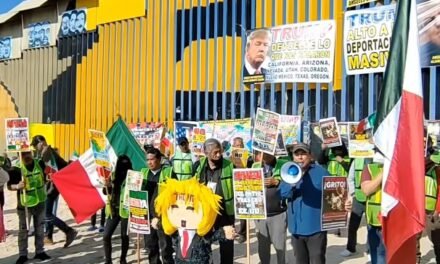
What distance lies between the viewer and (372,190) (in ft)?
20.9

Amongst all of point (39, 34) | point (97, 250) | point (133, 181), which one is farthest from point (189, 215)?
point (39, 34)

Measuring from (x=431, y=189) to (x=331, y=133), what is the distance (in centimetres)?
481

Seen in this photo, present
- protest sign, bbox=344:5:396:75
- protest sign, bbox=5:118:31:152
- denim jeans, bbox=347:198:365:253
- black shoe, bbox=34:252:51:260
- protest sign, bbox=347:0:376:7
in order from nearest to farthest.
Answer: denim jeans, bbox=347:198:365:253, black shoe, bbox=34:252:51:260, protest sign, bbox=5:118:31:152, protest sign, bbox=344:5:396:75, protest sign, bbox=347:0:376:7

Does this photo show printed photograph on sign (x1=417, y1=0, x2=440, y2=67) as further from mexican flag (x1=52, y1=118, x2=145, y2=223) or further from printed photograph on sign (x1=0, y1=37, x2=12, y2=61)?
printed photograph on sign (x1=0, y1=37, x2=12, y2=61)

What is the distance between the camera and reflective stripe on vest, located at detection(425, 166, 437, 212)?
705 cm

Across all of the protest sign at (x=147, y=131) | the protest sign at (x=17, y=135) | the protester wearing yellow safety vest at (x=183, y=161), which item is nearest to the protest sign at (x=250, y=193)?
the protester wearing yellow safety vest at (x=183, y=161)

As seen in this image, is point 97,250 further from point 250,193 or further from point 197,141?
point 197,141

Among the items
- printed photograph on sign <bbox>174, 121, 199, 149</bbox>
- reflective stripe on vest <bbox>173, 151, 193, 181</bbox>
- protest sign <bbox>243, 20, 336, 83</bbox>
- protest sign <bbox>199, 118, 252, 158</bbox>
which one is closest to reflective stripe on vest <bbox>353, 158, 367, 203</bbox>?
reflective stripe on vest <bbox>173, 151, 193, 181</bbox>

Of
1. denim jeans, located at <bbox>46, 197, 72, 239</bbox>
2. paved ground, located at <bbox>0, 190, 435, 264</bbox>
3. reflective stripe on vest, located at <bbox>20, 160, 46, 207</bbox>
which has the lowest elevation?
paved ground, located at <bbox>0, 190, 435, 264</bbox>

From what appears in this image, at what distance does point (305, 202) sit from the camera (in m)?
6.57

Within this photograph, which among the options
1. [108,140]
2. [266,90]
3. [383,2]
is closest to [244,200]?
[108,140]

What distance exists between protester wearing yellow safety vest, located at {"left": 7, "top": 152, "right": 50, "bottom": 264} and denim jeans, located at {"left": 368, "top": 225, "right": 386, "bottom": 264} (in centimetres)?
522

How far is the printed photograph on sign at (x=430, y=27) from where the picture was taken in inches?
588

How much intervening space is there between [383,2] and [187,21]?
9386 mm
